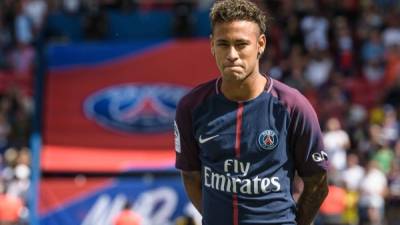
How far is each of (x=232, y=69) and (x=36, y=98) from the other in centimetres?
1262

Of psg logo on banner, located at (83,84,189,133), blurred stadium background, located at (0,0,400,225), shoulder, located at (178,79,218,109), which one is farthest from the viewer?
psg logo on banner, located at (83,84,189,133)

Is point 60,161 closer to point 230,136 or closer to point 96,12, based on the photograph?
point 96,12

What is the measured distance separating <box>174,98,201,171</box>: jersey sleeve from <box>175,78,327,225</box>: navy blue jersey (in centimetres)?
9

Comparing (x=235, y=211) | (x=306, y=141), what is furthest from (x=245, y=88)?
(x=235, y=211)

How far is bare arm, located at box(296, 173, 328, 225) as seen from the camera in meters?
4.45

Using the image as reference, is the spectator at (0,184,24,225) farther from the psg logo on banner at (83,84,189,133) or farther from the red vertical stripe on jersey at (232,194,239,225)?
the red vertical stripe on jersey at (232,194,239,225)

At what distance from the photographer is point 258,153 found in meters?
4.30

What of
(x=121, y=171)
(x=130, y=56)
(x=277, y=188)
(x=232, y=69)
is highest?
(x=232, y=69)

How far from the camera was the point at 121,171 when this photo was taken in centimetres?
1549

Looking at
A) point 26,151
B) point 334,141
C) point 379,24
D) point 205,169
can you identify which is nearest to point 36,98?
point 26,151

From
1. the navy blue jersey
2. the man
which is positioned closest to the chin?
the man

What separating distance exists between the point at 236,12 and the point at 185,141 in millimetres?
671

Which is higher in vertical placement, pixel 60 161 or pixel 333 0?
pixel 333 0

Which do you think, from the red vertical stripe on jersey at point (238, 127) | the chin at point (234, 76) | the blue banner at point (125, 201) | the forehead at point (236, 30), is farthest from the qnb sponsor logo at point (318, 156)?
the blue banner at point (125, 201)
